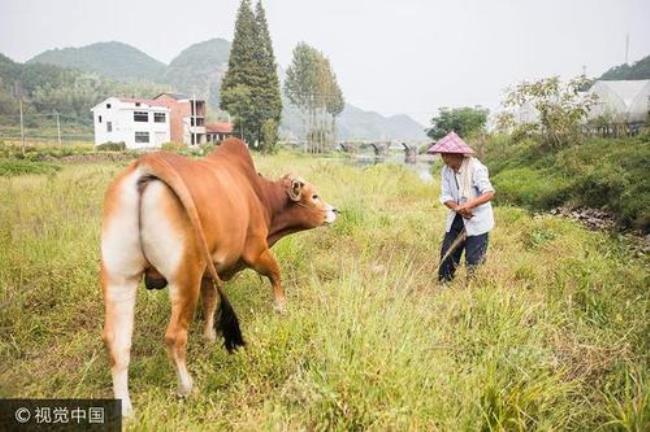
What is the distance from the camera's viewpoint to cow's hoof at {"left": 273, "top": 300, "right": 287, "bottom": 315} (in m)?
4.13

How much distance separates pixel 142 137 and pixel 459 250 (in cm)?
4737

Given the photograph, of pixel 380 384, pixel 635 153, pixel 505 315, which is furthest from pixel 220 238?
pixel 635 153

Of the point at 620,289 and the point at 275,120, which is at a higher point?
the point at 275,120

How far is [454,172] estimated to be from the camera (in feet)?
16.4

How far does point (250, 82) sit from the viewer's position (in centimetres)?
4075

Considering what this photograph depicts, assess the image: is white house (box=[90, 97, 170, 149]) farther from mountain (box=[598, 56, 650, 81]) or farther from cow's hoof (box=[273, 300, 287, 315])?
mountain (box=[598, 56, 650, 81])

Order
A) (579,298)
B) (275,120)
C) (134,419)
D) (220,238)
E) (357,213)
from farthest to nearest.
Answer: (275,120)
(357,213)
(579,298)
(220,238)
(134,419)

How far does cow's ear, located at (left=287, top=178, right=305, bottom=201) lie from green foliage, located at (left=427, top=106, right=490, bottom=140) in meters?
41.9

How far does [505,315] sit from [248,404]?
76.8 inches

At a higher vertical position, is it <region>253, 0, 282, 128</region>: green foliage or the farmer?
<region>253, 0, 282, 128</region>: green foliage

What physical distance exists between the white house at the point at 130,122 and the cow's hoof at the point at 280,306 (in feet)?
150

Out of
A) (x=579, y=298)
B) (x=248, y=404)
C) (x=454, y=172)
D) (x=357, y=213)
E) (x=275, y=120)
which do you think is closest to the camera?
(x=248, y=404)

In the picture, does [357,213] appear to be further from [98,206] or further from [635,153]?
[635,153]

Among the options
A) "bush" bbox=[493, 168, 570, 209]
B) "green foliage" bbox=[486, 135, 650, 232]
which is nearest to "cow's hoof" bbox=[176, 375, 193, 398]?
"green foliage" bbox=[486, 135, 650, 232]
